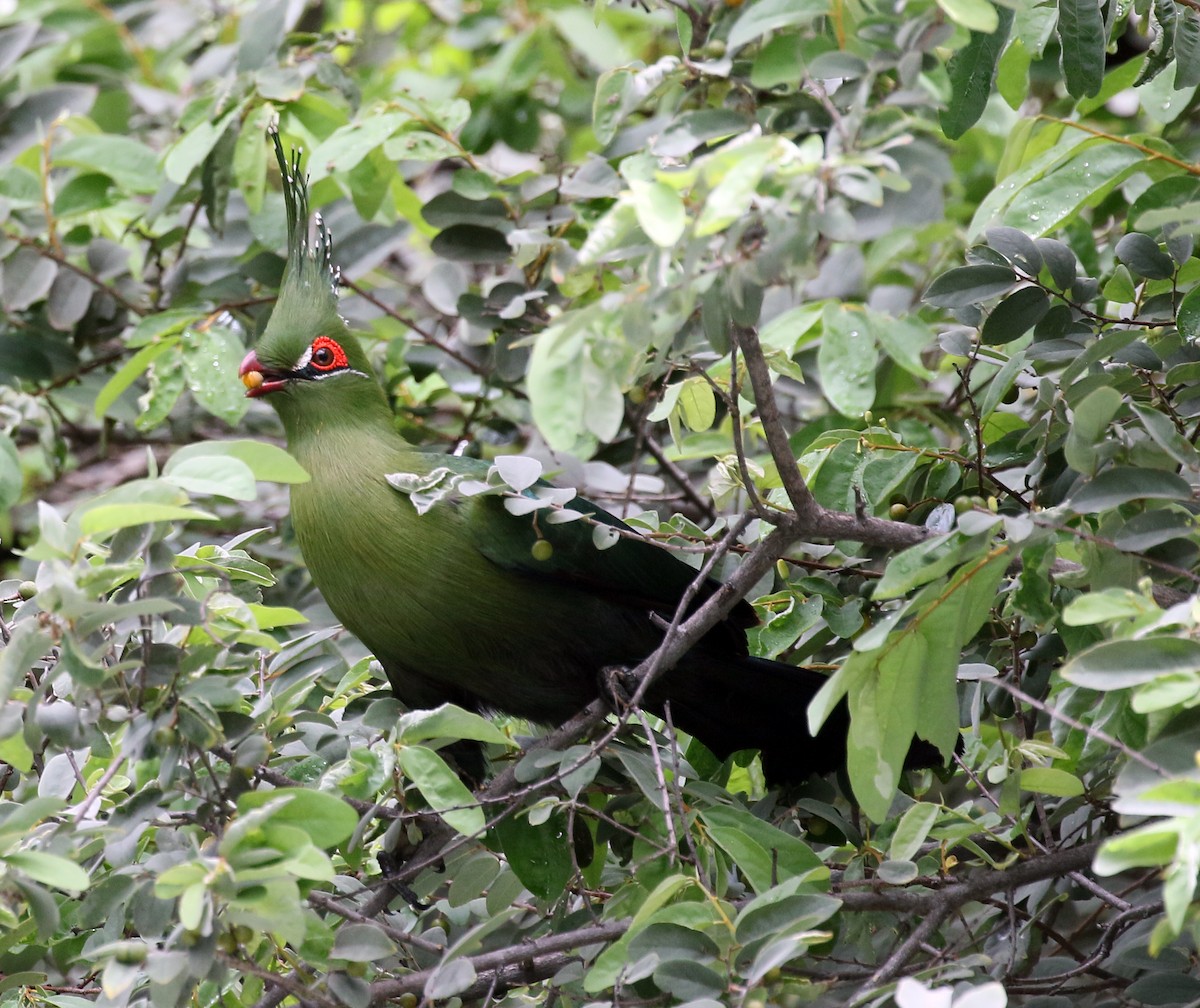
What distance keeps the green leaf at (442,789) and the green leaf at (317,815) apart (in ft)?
0.74

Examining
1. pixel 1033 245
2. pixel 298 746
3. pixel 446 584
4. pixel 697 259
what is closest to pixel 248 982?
pixel 298 746

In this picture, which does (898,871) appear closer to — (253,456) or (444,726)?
(444,726)

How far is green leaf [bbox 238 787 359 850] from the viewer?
1.92 m

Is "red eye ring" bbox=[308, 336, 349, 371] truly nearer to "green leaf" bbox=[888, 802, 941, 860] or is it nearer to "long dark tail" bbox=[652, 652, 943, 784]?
"long dark tail" bbox=[652, 652, 943, 784]

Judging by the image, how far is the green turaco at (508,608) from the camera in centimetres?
296

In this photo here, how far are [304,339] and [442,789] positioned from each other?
156 centimetres

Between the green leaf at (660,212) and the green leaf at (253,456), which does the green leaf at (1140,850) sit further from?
the green leaf at (253,456)

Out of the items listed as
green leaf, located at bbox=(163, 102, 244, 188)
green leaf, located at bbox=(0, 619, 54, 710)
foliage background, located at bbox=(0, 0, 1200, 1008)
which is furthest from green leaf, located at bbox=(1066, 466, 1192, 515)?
green leaf, located at bbox=(163, 102, 244, 188)

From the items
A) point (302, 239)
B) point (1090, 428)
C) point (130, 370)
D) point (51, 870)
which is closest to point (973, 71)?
point (1090, 428)

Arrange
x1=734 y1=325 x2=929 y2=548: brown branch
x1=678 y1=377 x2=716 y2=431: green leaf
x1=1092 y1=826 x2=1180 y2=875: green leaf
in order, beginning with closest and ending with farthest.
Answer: x1=1092 y1=826 x2=1180 y2=875: green leaf, x1=734 y1=325 x2=929 y2=548: brown branch, x1=678 y1=377 x2=716 y2=431: green leaf

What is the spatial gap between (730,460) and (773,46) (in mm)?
1154

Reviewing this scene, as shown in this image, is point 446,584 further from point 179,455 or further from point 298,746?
point 179,455

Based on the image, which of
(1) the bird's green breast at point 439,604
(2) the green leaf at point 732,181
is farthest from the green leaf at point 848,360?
(2) the green leaf at point 732,181

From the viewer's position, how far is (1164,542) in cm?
212
